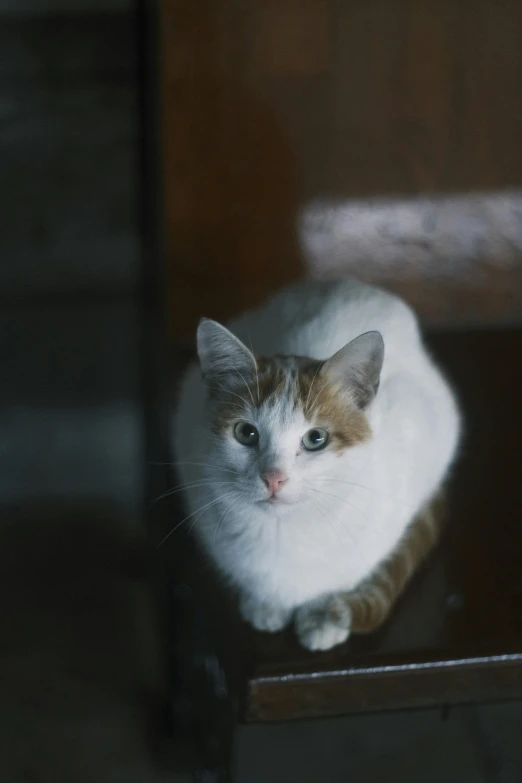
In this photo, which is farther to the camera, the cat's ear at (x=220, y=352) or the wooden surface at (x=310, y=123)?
the wooden surface at (x=310, y=123)

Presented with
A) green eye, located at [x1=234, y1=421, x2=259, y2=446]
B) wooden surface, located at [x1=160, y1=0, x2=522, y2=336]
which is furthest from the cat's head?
wooden surface, located at [x1=160, y1=0, x2=522, y2=336]

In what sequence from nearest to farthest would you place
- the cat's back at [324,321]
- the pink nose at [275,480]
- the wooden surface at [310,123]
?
the pink nose at [275,480] → the cat's back at [324,321] → the wooden surface at [310,123]

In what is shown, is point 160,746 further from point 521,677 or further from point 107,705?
point 521,677

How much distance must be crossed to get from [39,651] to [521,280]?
0.92m

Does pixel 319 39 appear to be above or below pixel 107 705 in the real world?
above

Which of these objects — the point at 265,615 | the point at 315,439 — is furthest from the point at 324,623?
the point at 315,439

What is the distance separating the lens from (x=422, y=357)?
0.91m

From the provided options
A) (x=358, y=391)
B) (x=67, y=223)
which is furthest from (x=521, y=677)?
(x=67, y=223)

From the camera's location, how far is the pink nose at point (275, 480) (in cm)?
62

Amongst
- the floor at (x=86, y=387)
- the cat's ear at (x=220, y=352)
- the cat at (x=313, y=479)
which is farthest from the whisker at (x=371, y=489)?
the floor at (x=86, y=387)

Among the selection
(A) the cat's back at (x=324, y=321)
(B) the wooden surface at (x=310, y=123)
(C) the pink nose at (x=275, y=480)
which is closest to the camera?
(C) the pink nose at (x=275, y=480)

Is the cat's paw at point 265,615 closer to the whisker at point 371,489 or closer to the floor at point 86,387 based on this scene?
the whisker at point 371,489

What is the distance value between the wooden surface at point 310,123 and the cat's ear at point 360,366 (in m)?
0.47

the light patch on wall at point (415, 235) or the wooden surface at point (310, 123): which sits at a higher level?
the wooden surface at point (310, 123)
